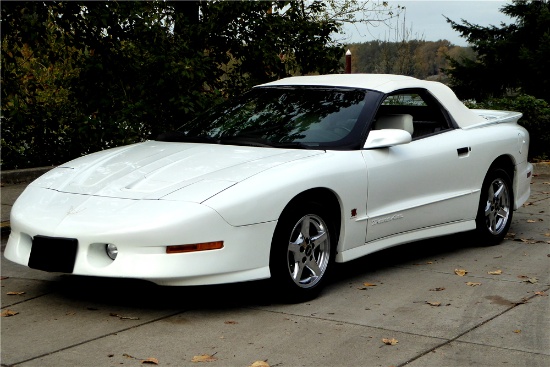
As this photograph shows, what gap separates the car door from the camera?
7.11m

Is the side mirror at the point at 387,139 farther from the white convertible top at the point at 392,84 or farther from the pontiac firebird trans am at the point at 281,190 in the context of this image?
the white convertible top at the point at 392,84

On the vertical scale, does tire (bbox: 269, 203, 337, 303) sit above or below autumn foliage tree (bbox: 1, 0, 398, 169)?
below

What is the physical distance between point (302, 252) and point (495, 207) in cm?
295

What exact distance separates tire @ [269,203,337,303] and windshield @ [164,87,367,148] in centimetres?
69

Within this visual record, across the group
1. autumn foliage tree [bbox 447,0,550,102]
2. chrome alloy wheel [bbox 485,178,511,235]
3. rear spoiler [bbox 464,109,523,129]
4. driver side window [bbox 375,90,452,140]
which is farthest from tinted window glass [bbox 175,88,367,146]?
autumn foliage tree [bbox 447,0,550,102]

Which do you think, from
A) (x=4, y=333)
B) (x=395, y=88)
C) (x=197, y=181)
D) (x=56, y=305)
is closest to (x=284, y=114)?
(x=395, y=88)

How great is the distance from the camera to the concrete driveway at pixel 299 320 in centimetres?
523

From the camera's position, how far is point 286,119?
740cm

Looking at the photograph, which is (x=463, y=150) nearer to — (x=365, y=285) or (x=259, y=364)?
(x=365, y=285)

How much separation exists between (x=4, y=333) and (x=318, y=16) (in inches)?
347

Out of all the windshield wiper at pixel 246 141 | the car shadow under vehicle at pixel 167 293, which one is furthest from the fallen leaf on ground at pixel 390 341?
the windshield wiper at pixel 246 141

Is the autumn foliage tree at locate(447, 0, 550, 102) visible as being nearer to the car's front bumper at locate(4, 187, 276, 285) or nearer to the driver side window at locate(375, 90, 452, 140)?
the driver side window at locate(375, 90, 452, 140)

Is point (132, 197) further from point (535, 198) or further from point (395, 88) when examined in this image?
point (535, 198)

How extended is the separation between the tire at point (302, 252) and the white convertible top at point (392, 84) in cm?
155
